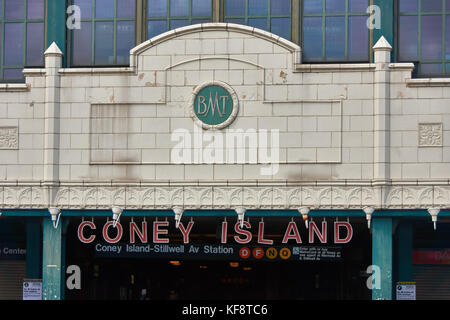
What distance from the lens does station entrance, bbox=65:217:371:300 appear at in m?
30.1

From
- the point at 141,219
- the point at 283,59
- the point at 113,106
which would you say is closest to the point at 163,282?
the point at 141,219

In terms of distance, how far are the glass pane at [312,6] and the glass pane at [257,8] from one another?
1.30m

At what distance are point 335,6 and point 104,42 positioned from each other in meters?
7.92

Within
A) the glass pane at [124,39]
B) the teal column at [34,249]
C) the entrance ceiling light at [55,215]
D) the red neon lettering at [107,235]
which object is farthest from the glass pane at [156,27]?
the teal column at [34,249]

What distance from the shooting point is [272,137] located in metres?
28.3

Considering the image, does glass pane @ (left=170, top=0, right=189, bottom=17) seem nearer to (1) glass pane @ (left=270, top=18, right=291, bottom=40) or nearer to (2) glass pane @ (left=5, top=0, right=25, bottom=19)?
(1) glass pane @ (left=270, top=18, right=291, bottom=40)

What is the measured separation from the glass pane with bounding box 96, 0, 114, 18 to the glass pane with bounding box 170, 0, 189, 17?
2077 mm

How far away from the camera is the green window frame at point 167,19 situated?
2945 cm

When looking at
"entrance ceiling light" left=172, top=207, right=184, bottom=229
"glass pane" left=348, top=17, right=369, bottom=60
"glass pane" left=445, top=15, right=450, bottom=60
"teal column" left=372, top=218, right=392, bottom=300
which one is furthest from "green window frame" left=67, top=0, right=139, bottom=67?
"glass pane" left=445, top=15, right=450, bottom=60

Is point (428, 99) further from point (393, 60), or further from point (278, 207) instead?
point (278, 207)

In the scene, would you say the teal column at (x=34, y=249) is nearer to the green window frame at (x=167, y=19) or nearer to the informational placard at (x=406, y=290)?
the green window frame at (x=167, y=19)

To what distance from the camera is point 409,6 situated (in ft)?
94.4

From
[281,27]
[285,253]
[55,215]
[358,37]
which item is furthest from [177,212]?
[358,37]

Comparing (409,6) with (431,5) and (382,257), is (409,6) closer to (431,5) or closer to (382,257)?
(431,5)
